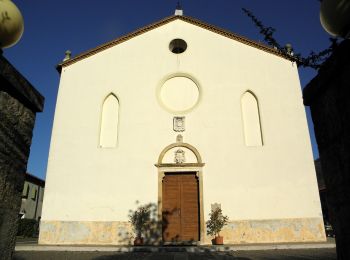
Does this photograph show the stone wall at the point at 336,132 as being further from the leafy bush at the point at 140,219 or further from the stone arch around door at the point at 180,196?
the leafy bush at the point at 140,219

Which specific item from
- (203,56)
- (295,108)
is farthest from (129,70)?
(295,108)

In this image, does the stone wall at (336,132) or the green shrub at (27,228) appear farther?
the green shrub at (27,228)

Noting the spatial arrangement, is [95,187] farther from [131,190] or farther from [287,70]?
[287,70]

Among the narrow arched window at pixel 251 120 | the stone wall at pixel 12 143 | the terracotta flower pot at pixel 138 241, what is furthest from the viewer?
the narrow arched window at pixel 251 120

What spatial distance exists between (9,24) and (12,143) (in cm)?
109

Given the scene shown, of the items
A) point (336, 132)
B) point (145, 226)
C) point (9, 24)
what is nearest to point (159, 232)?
point (145, 226)

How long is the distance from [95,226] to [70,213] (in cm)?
111

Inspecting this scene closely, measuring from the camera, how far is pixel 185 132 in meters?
12.2

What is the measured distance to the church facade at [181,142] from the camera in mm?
11070

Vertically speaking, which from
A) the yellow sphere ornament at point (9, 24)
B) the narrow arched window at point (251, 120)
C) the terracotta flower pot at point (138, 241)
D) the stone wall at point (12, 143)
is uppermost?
the narrow arched window at point (251, 120)

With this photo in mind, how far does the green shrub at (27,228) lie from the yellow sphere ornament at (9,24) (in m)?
22.5

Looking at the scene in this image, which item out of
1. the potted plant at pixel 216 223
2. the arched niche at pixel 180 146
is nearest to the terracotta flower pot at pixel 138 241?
the potted plant at pixel 216 223

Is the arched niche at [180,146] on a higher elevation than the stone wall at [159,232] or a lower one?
higher

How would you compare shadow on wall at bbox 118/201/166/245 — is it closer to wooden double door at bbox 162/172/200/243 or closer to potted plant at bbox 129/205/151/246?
potted plant at bbox 129/205/151/246
